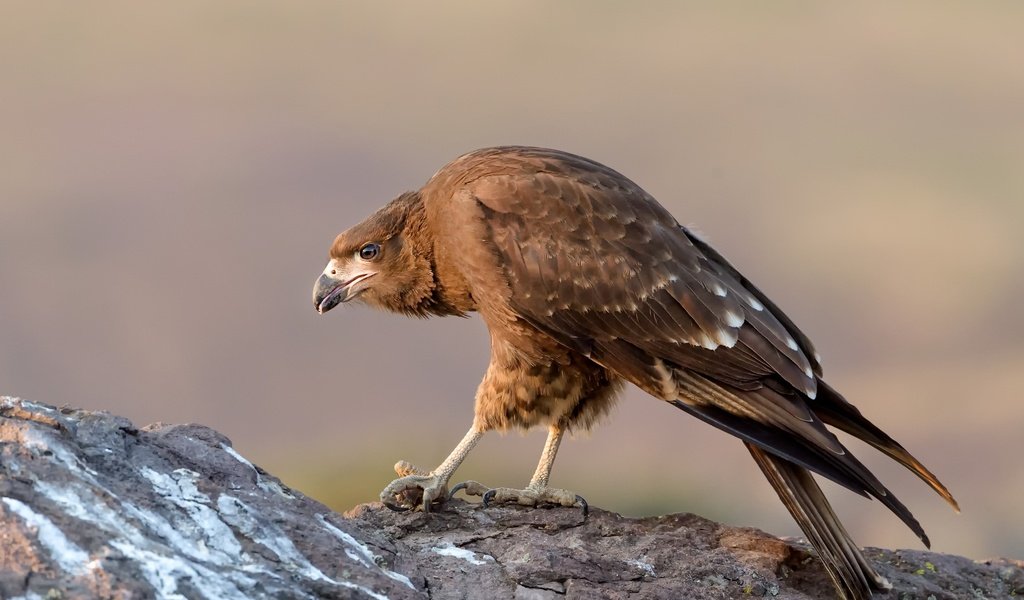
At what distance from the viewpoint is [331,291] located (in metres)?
5.87

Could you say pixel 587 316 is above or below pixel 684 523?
above

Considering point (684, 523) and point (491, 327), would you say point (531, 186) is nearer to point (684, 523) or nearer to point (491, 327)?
point (491, 327)

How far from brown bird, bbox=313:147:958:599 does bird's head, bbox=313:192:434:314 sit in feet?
0.21

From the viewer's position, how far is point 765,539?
16.8 feet

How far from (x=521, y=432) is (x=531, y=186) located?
113cm

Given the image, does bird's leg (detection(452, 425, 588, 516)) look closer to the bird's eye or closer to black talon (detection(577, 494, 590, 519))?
black talon (detection(577, 494, 590, 519))

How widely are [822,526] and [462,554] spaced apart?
150 centimetres

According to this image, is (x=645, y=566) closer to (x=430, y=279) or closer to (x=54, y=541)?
(x=430, y=279)

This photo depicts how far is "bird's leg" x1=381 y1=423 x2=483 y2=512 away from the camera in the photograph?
510 cm

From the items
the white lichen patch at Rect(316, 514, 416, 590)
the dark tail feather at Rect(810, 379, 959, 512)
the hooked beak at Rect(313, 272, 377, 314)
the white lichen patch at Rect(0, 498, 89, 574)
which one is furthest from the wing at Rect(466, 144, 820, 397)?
the white lichen patch at Rect(0, 498, 89, 574)

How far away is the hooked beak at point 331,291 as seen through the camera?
5844 mm

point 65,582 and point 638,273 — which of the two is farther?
point 638,273

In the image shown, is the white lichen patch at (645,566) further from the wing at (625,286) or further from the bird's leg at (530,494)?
the wing at (625,286)

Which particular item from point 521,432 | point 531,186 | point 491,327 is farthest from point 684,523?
point 531,186
